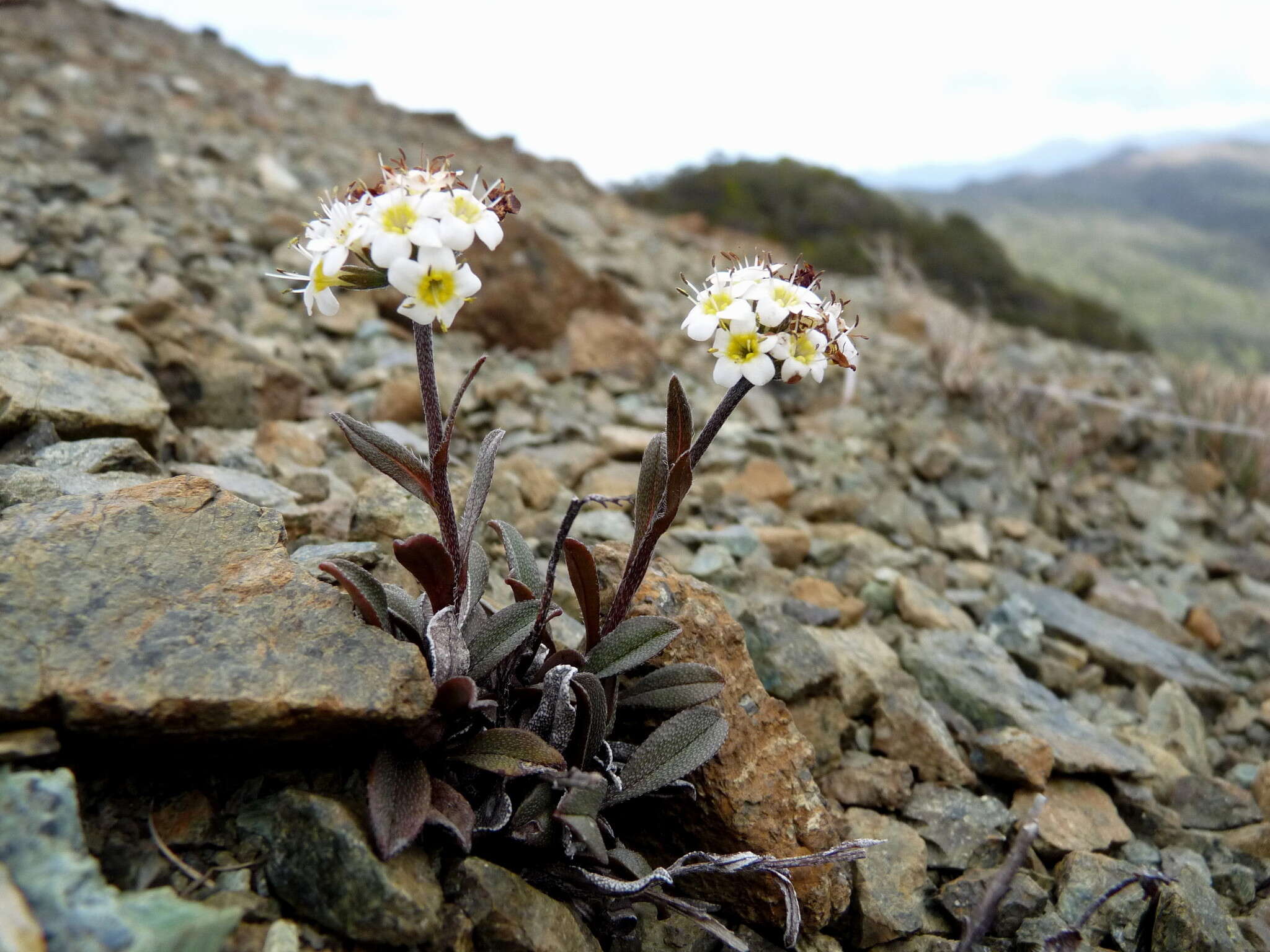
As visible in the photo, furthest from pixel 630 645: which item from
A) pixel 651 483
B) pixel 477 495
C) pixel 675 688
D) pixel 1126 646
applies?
pixel 1126 646

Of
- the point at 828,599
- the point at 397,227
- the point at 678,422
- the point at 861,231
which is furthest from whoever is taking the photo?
the point at 861,231

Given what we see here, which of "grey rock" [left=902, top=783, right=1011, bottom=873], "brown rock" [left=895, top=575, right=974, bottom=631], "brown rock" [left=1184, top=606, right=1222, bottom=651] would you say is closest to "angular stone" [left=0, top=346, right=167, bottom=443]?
"grey rock" [left=902, top=783, right=1011, bottom=873]

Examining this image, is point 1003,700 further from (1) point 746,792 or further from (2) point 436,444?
(2) point 436,444

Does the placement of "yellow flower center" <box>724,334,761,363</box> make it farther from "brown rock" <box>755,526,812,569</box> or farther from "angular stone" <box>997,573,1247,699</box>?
"angular stone" <box>997,573,1247,699</box>

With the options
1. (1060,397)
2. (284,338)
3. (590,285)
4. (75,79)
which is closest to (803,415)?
(590,285)

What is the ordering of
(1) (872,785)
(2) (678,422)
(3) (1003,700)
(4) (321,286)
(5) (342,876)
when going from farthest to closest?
(3) (1003,700)
(1) (872,785)
(2) (678,422)
(4) (321,286)
(5) (342,876)

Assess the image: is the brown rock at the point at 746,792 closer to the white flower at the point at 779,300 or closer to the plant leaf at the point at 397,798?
the plant leaf at the point at 397,798

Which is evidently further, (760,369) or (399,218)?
(760,369)

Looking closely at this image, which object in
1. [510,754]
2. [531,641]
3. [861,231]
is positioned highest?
[861,231]
